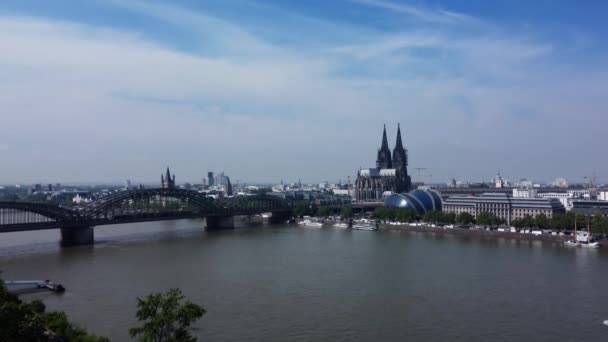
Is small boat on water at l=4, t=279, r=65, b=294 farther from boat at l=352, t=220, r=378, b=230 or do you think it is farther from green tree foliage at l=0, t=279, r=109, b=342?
boat at l=352, t=220, r=378, b=230

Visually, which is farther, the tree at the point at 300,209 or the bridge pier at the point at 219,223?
the tree at the point at 300,209

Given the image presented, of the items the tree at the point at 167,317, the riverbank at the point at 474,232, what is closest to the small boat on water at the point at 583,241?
the riverbank at the point at 474,232

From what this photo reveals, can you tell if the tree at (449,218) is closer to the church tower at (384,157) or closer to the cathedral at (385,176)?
the cathedral at (385,176)

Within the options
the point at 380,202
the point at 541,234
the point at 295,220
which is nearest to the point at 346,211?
the point at 295,220

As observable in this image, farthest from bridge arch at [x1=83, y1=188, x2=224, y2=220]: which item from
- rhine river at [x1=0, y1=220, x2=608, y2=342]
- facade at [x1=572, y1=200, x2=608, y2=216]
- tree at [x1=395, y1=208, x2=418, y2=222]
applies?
facade at [x1=572, y1=200, x2=608, y2=216]

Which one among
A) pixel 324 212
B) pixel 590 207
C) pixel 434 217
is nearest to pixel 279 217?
pixel 324 212

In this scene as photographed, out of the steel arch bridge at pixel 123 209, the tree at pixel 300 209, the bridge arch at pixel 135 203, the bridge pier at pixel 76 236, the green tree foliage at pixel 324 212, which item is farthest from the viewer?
the tree at pixel 300 209

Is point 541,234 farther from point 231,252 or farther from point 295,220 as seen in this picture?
point 295,220
